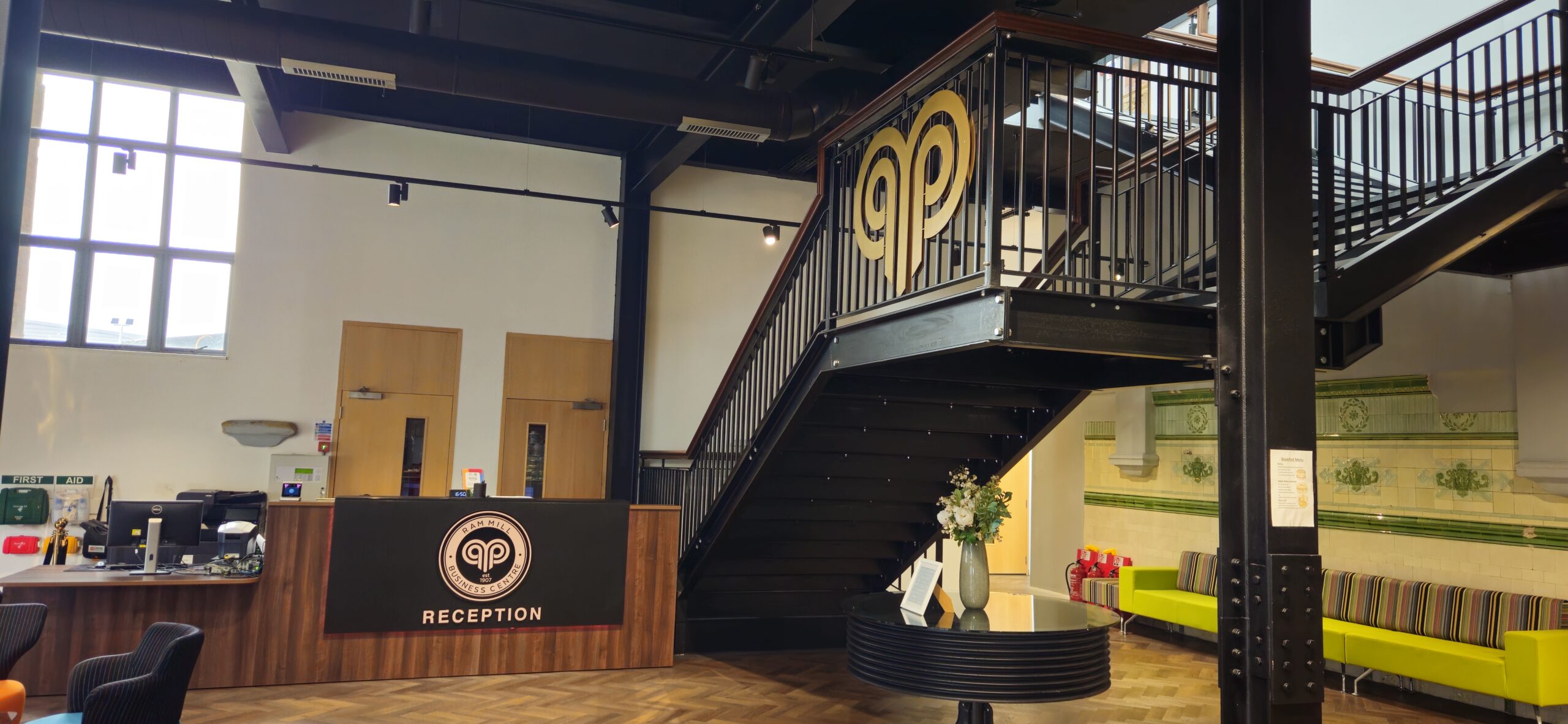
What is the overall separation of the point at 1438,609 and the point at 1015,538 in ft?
24.0

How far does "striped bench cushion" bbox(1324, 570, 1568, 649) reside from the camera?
616 cm

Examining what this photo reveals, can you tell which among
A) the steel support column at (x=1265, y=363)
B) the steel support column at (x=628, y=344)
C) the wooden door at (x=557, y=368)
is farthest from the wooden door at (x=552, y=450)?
the steel support column at (x=1265, y=363)

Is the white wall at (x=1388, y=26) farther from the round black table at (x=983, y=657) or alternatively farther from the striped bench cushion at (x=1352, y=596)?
the round black table at (x=983, y=657)

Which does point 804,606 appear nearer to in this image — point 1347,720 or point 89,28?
point 1347,720

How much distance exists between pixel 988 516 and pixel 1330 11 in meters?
6.85

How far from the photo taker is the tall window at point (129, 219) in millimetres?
9078

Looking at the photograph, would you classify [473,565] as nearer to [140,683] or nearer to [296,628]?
[296,628]

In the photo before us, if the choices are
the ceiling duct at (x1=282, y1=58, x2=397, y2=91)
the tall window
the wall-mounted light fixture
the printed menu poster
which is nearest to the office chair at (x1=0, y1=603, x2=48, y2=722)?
the ceiling duct at (x1=282, y1=58, x2=397, y2=91)

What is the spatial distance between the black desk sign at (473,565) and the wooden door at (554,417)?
11.3 feet

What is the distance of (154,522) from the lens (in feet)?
20.7

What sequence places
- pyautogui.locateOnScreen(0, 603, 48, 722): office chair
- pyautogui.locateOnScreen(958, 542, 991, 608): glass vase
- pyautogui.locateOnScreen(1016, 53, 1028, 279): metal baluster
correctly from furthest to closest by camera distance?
pyautogui.locateOnScreen(958, 542, 991, 608): glass vase
pyautogui.locateOnScreen(0, 603, 48, 722): office chair
pyautogui.locateOnScreen(1016, 53, 1028, 279): metal baluster

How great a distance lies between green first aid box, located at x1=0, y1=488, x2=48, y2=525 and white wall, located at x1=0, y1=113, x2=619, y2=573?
0.56 ft

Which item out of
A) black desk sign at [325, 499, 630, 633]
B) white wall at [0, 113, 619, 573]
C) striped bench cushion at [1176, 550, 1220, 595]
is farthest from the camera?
white wall at [0, 113, 619, 573]

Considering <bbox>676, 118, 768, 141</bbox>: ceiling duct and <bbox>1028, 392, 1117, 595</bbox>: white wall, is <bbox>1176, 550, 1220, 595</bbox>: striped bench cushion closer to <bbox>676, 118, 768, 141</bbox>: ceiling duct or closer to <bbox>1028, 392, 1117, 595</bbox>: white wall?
<bbox>1028, 392, 1117, 595</bbox>: white wall
